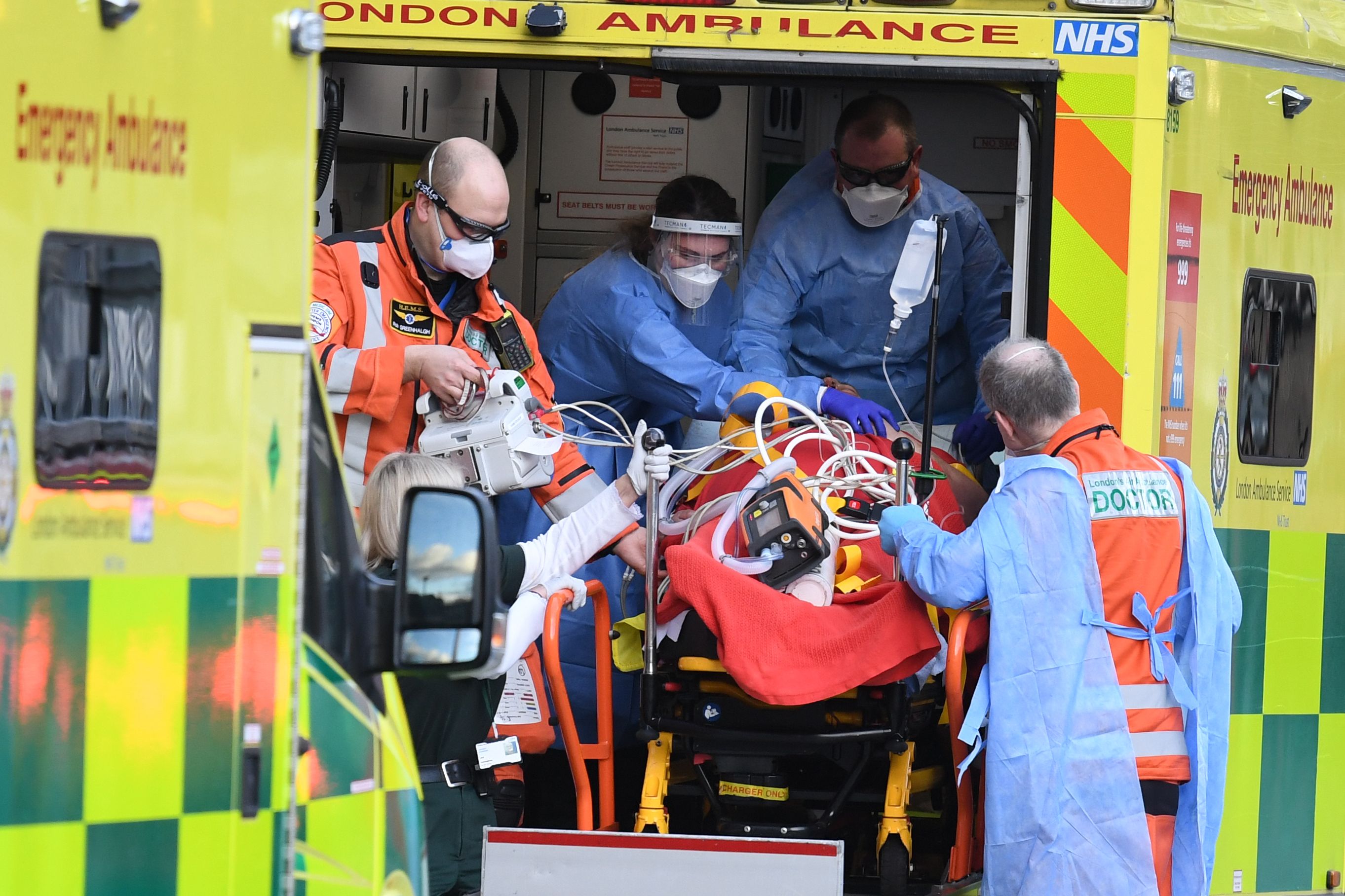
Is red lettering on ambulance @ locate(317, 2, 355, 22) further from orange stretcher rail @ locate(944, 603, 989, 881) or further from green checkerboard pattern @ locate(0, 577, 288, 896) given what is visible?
green checkerboard pattern @ locate(0, 577, 288, 896)

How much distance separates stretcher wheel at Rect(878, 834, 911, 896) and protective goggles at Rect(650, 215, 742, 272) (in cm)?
185

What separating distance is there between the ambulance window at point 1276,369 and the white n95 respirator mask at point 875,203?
114 cm

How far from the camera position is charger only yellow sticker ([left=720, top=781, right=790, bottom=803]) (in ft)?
12.3

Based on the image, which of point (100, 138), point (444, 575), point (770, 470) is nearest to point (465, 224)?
point (770, 470)

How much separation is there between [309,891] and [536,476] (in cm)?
219

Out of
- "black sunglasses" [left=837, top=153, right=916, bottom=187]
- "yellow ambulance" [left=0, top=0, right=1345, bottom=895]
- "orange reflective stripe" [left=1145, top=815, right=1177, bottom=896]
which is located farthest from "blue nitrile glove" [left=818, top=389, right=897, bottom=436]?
"orange reflective stripe" [left=1145, top=815, right=1177, bottom=896]

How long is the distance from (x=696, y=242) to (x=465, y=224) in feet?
2.98

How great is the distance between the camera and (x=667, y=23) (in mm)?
3891

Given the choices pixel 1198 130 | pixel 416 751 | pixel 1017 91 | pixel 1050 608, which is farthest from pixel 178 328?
pixel 1198 130

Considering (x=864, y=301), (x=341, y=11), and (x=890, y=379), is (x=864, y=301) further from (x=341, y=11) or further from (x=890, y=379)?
(x=341, y=11)

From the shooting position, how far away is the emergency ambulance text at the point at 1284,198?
13.2 feet

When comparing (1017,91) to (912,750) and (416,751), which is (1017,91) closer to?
(912,750)

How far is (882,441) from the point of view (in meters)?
4.29

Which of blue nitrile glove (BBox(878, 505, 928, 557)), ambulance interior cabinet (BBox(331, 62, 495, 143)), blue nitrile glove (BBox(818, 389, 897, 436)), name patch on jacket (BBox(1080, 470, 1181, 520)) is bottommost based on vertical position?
blue nitrile glove (BBox(878, 505, 928, 557))
